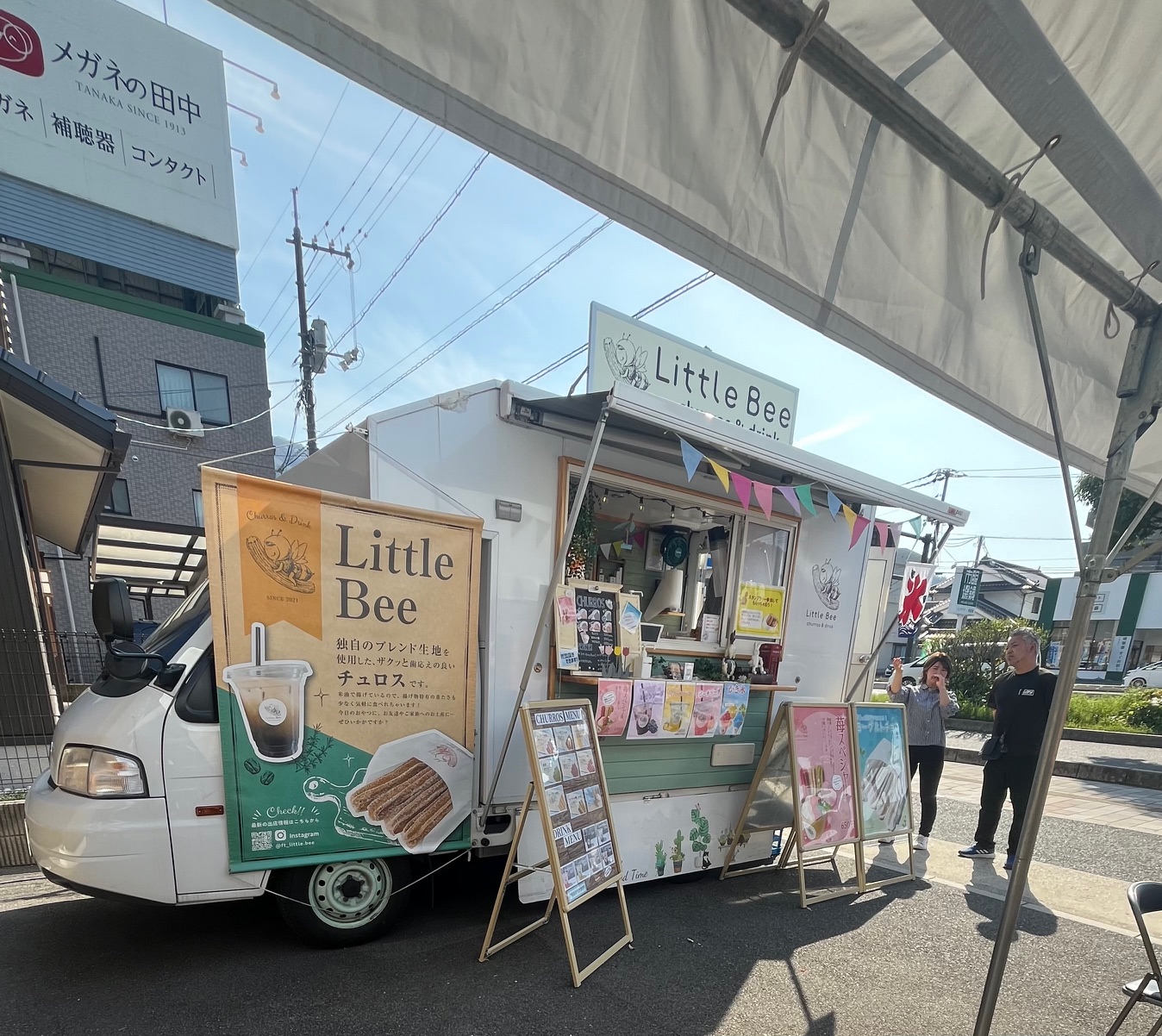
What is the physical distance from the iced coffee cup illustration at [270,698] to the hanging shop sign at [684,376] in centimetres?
246

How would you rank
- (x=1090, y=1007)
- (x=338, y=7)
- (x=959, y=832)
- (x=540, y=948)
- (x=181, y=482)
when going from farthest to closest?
(x=181, y=482)
(x=959, y=832)
(x=540, y=948)
(x=1090, y=1007)
(x=338, y=7)

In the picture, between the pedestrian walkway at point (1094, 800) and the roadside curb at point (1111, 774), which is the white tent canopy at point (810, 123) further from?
the roadside curb at point (1111, 774)

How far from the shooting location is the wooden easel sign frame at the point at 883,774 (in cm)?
438

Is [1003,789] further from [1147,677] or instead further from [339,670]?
[1147,677]

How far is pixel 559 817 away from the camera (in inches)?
122

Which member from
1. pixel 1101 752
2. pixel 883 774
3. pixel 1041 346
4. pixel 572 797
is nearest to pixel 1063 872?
pixel 883 774

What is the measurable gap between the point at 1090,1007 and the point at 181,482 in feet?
54.9

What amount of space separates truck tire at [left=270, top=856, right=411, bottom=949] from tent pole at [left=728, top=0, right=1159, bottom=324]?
11.8 feet

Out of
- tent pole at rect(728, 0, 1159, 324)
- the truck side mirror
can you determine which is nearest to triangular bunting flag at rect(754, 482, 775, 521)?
tent pole at rect(728, 0, 1159, 324)

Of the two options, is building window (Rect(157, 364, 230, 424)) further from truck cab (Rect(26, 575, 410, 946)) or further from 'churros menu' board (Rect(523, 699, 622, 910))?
'churros menu' board (Rect(523, 699, 622, 910))

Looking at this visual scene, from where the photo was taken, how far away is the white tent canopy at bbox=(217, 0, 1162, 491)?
0.97m

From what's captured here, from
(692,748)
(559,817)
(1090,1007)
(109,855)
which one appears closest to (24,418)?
(109,855)

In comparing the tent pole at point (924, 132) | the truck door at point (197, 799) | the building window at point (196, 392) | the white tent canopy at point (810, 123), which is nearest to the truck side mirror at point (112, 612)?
the truck door at point (197, 799)

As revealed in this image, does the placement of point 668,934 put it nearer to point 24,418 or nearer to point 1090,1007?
point 1090,1007
